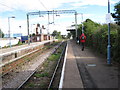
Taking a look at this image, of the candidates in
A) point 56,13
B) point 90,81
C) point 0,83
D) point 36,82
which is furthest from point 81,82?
point 56,13

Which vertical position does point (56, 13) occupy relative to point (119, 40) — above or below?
above

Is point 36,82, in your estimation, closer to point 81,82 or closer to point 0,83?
point 0,83

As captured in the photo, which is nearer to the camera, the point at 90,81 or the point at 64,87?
the point at 64,87

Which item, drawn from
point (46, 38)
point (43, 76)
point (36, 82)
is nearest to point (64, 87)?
point (36, 82)

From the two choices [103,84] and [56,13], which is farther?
[56,13]

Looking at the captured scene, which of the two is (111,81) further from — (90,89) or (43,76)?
(43,76)

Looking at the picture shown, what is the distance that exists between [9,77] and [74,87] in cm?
513

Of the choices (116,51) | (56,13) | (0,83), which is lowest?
(0,83)

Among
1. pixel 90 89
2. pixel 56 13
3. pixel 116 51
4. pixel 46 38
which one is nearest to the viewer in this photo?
pixel 90 89

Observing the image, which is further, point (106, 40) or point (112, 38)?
point (106, 40)

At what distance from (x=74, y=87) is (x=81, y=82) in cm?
78

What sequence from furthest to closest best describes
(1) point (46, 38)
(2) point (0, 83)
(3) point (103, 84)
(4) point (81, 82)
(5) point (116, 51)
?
(1) point (46, 38), (5) point (116, 51), (2) point (0, 83), (4) point (81, 82), (3) point (103, 84)

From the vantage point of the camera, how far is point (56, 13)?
34.2m

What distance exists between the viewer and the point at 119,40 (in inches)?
386
